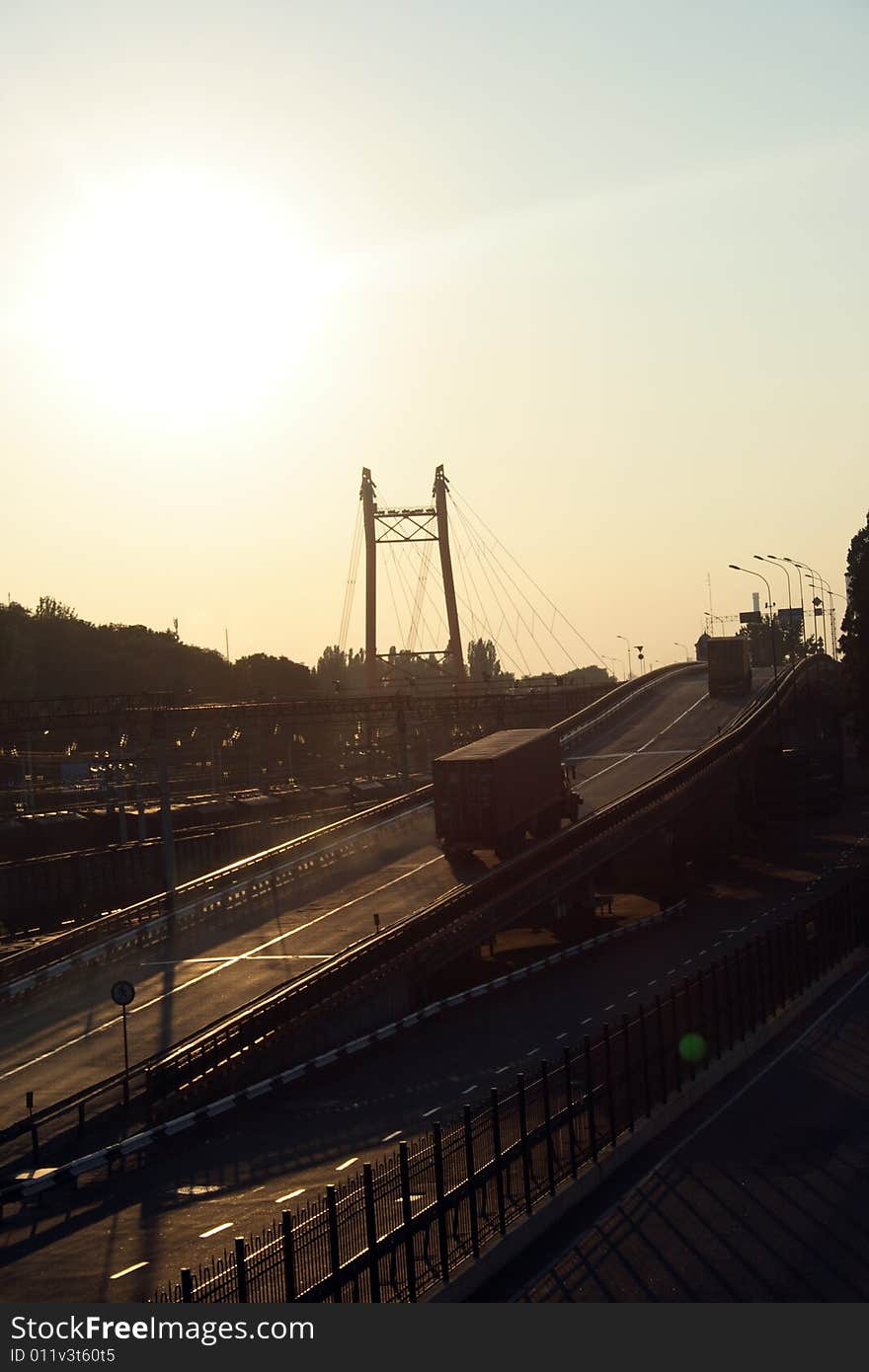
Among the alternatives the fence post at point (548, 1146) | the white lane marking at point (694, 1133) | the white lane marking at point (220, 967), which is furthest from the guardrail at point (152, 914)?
the fence post at point (548, 1146)

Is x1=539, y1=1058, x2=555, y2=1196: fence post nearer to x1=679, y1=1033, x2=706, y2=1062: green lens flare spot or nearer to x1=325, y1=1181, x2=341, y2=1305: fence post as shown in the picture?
x1=325, y1=1181, x2=341, y2=1305: fence post

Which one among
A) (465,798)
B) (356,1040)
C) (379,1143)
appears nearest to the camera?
(379,1143)

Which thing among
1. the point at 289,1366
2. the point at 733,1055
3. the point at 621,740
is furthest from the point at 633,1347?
the point at 621,740

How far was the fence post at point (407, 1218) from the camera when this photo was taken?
1892 cm

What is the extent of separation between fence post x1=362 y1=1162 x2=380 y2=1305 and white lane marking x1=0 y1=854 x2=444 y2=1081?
68.3ft

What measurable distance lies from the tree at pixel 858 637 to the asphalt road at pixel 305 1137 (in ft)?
109

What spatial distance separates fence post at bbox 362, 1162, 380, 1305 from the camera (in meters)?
18.5

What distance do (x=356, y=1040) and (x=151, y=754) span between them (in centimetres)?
8316

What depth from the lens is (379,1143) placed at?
30.5 m

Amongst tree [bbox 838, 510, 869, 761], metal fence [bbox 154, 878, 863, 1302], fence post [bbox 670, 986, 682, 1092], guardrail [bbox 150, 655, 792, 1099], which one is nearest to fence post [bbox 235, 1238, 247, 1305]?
metal fence [bbox 154, 878, 863, 1302]

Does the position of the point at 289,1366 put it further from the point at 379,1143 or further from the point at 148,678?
the point at 148,678

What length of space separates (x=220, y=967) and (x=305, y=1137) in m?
15.2

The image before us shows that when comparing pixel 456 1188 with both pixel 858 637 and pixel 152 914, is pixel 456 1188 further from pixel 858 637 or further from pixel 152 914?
pixel 858 637

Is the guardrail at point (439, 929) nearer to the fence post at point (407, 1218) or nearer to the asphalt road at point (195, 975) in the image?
the asphalt road at point (195, 975)
